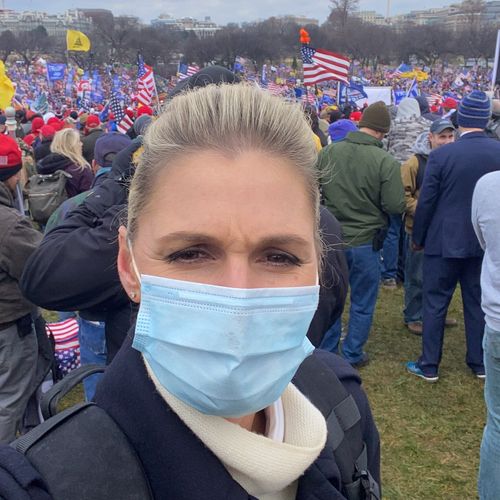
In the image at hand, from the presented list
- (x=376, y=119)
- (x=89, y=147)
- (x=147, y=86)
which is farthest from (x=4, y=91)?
(x=376, y=119)

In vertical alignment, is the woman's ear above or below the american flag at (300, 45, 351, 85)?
above

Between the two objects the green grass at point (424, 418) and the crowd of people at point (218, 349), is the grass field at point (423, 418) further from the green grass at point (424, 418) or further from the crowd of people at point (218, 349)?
the crowd of people at point (218, 349)

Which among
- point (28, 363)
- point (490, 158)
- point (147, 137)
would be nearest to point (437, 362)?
point (490, 158)

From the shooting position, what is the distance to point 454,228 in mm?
4473

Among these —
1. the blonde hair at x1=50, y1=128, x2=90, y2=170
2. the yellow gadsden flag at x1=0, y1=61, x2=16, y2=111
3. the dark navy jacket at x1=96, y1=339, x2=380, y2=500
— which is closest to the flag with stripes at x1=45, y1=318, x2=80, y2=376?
the blonde hair at x1=50, y1=128, x2=90, y2=170

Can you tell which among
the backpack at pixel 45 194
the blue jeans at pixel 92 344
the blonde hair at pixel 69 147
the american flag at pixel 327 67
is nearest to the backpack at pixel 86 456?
the blue jeans at pixel 92 344

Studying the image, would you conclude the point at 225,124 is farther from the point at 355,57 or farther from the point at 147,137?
the point at 355,57

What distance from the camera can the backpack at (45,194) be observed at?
583 centimetres

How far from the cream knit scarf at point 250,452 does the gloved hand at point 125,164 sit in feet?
4.35

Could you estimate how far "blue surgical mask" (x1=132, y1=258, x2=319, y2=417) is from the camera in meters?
1.23

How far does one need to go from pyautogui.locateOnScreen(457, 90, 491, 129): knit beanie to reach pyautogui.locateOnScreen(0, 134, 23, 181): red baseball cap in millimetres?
3245

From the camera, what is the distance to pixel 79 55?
48.5 m

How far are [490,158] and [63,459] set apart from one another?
4.14m

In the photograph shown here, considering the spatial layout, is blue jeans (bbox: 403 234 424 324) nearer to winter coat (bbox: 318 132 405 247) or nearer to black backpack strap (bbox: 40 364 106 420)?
winter coat (bbox: 318 132 405 247)
